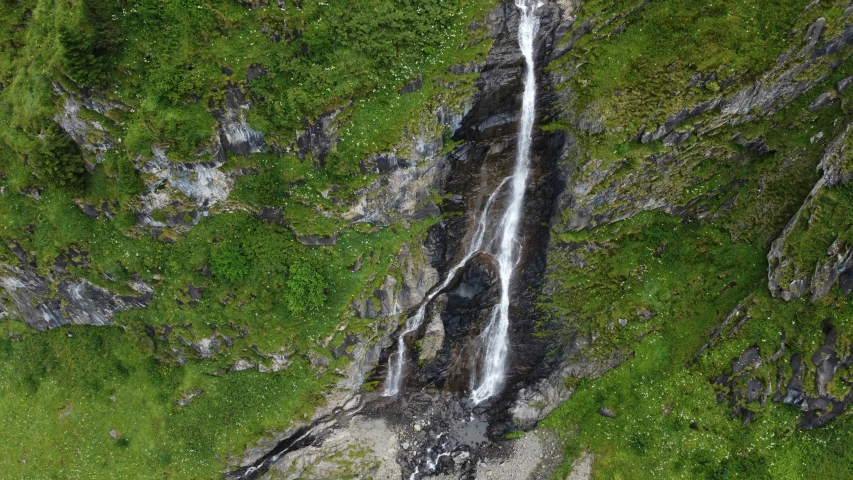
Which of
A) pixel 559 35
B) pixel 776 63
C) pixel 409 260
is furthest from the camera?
pixel 409 260

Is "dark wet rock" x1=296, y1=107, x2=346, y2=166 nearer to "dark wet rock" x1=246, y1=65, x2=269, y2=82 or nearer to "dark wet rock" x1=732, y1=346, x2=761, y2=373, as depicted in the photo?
"dark wet rock" x1=246, y1=65, x2=269, y2=82

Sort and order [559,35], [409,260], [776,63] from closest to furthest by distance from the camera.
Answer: [776,63] < [559,35] < [409,260]

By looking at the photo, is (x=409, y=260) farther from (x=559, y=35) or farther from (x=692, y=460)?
(x=692, y=460)

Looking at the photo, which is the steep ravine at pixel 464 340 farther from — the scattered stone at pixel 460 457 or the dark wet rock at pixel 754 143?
the dark wet rock at pixel 754 143

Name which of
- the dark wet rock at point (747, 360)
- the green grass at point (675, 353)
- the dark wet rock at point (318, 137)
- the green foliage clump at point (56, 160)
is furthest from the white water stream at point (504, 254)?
the green foliage clump at point (56, 160)

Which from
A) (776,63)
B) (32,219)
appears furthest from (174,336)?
(776,63)

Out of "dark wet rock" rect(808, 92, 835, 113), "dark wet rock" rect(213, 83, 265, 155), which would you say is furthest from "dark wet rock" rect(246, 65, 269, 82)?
"dark wet rock" rect(808, 92, 835, 113)
